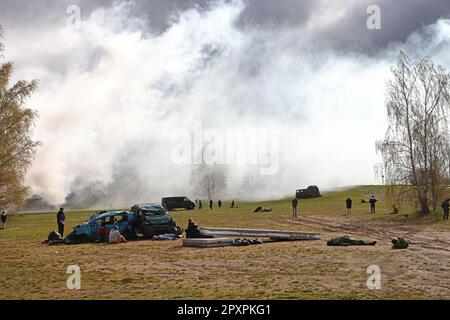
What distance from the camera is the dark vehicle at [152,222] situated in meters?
26.6

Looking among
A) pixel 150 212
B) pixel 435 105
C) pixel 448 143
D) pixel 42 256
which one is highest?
pixel 435 105

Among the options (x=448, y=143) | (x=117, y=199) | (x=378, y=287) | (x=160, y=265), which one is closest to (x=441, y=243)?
(x=378, y=287)

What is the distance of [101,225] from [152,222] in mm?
2992

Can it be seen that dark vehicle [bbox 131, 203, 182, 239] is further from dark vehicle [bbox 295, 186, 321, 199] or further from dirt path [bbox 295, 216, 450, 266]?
dark vehicle [bbox 295, 186, 321, 199]

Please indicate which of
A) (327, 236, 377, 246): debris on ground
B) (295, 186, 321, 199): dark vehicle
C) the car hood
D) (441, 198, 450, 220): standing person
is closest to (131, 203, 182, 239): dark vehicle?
the car hood

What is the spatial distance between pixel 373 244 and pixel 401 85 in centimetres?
2772

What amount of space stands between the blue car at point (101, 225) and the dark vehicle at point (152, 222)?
0.45 m

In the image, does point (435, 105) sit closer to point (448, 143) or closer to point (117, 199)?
point (448, 143)

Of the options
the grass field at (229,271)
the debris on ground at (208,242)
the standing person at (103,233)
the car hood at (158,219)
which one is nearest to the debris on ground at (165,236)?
the car hood at (158,219)

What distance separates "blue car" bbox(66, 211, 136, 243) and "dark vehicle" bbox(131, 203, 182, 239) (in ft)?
1.48

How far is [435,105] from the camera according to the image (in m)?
42.4

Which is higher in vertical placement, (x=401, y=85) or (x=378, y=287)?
(x=401, y=85)

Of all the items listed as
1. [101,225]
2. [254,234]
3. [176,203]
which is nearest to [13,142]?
[101,225]

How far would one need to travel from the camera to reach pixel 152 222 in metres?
26.8
